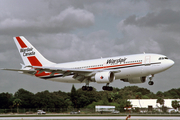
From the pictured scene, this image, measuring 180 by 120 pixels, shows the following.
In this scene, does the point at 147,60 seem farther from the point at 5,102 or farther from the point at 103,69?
the point at 5,102

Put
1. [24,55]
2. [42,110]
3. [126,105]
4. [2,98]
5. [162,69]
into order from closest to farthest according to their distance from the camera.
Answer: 1. [162,69]
2. [24,55]
3. [42,110]
4. [2,98]
5. [126,105]

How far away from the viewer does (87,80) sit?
57719 millimetres

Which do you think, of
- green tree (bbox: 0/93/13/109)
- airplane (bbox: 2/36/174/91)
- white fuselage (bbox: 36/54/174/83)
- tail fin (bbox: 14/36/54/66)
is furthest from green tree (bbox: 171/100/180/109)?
tail fin (bbox: 14/36/54/66)

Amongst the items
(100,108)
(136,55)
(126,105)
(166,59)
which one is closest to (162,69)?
(166,59)

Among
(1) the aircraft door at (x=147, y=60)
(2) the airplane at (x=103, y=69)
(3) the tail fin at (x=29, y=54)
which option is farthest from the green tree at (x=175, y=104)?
(1) the aircraft door at (x=147, y=60)

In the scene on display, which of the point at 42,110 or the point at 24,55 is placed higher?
the point at 24,55

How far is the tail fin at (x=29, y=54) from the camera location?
64.6 metres

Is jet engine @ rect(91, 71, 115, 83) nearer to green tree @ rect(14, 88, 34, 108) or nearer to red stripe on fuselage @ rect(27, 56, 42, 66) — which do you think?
red stripe on fuselage @ rect(27, 56, 42, 66)

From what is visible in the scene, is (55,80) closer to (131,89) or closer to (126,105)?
(126,105)

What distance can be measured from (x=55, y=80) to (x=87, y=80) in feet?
23.4

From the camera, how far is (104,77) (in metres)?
52.1

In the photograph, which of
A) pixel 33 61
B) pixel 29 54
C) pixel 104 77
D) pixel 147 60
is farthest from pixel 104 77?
pixel 29 54

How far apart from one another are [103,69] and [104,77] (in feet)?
6.67

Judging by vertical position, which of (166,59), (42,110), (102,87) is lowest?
(42,110)
